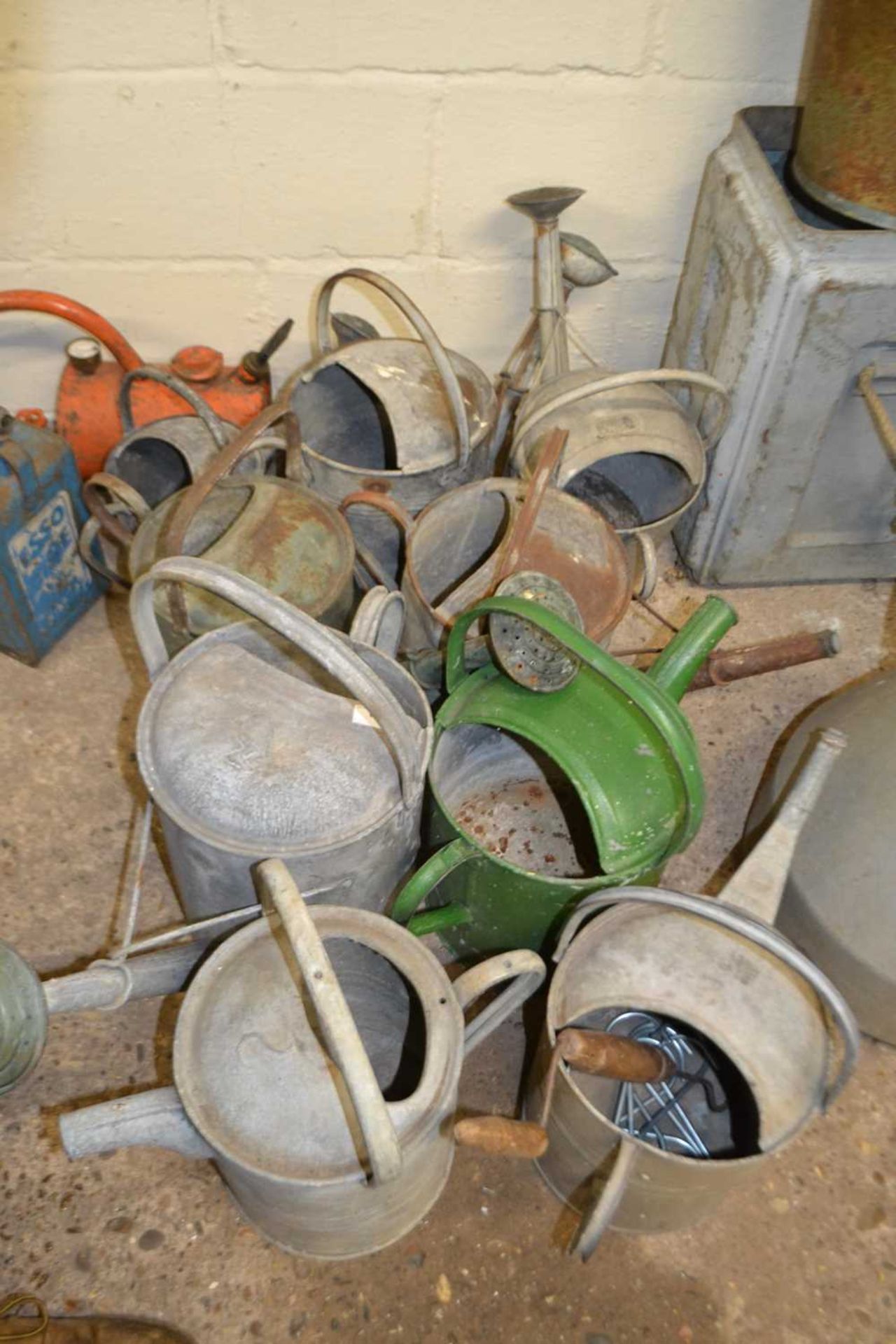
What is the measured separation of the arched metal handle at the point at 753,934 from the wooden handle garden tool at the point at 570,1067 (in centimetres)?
10

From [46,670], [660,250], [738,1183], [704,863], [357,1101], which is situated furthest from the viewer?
[660,250]

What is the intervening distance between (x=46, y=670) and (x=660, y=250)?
4.57ft

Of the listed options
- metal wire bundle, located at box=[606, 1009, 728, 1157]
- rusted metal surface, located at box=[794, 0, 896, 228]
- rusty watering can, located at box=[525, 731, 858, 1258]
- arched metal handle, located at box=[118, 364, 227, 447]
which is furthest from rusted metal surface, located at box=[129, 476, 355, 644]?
rusted metal surface, located at box=[794, 0, 896, 228]

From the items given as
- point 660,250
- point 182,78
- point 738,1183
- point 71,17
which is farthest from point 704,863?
point 71,17

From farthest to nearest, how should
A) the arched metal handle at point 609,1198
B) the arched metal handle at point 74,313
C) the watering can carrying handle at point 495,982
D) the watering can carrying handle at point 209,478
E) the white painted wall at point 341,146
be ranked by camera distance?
the arched metal handle at point 74,313 → the white painted wall at point 341,146 → the watering can carrying handle at point 209,478 → the watering can carrying handle at point 495,982 → the arched metal handle at point 609,1198

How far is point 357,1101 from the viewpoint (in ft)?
2.61

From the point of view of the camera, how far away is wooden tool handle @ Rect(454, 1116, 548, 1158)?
36.0 inches

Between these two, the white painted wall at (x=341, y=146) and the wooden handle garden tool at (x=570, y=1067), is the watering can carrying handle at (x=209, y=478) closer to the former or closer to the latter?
the white painted wall at (x=341, y=146)

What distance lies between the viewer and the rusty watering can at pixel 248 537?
4.38ft

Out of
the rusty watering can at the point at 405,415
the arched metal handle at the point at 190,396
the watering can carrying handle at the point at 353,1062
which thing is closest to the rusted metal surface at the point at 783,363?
the rusty watering can at the point at 405,415

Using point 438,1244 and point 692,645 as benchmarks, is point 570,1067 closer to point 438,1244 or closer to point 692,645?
point 438,1244

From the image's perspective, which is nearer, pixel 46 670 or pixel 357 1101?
pixel 357 1101

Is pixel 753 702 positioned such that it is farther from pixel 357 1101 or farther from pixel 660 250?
pixel 357 1101

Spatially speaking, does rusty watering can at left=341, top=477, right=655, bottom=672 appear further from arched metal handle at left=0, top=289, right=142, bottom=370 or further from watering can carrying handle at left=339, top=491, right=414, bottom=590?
arched metal handle at left=0, top=289, right=142, bottom=370
